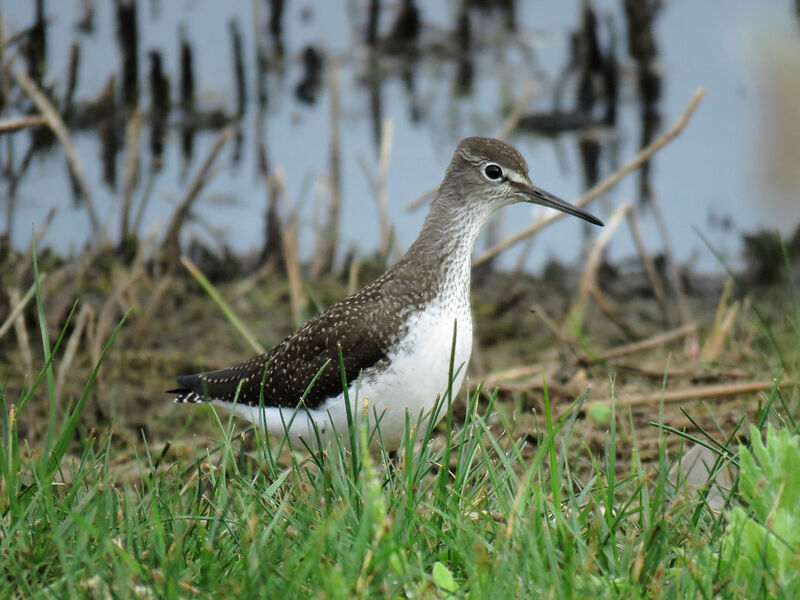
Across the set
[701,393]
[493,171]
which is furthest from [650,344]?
[493,171]

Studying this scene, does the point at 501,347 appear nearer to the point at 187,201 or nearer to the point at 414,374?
the point at 187,201

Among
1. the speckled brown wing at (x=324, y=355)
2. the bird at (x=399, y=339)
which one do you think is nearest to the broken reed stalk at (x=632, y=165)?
the bird at (x=399, y=339)

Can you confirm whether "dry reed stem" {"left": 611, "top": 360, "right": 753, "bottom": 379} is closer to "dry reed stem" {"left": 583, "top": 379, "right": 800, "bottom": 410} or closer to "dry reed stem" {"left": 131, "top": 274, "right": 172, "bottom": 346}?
"dry reed stem" {"left": 583, "top": 379, "right": 800, "bottom": 410}

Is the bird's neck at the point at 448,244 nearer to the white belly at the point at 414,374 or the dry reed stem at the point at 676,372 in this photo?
the white belly at the point at 414,374

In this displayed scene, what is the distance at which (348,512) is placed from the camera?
10.2ft

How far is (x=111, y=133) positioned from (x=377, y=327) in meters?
6.11

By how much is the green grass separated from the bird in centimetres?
71

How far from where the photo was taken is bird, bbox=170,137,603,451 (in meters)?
4.21

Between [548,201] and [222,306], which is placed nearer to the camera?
[548,201]

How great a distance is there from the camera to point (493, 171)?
4836mm

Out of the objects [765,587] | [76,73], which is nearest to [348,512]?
[765,587]

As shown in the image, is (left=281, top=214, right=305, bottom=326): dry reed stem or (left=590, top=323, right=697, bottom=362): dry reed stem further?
(left=281, top=214, right=305, bottom=326): dry reed stem

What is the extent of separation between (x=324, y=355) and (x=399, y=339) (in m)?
0.38

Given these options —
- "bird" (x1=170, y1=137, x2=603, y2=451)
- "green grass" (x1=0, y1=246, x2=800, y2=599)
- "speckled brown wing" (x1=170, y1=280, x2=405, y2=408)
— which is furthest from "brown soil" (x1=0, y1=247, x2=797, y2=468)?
"green grass" (x1=0, y1=246, x2=800, y2=599)
